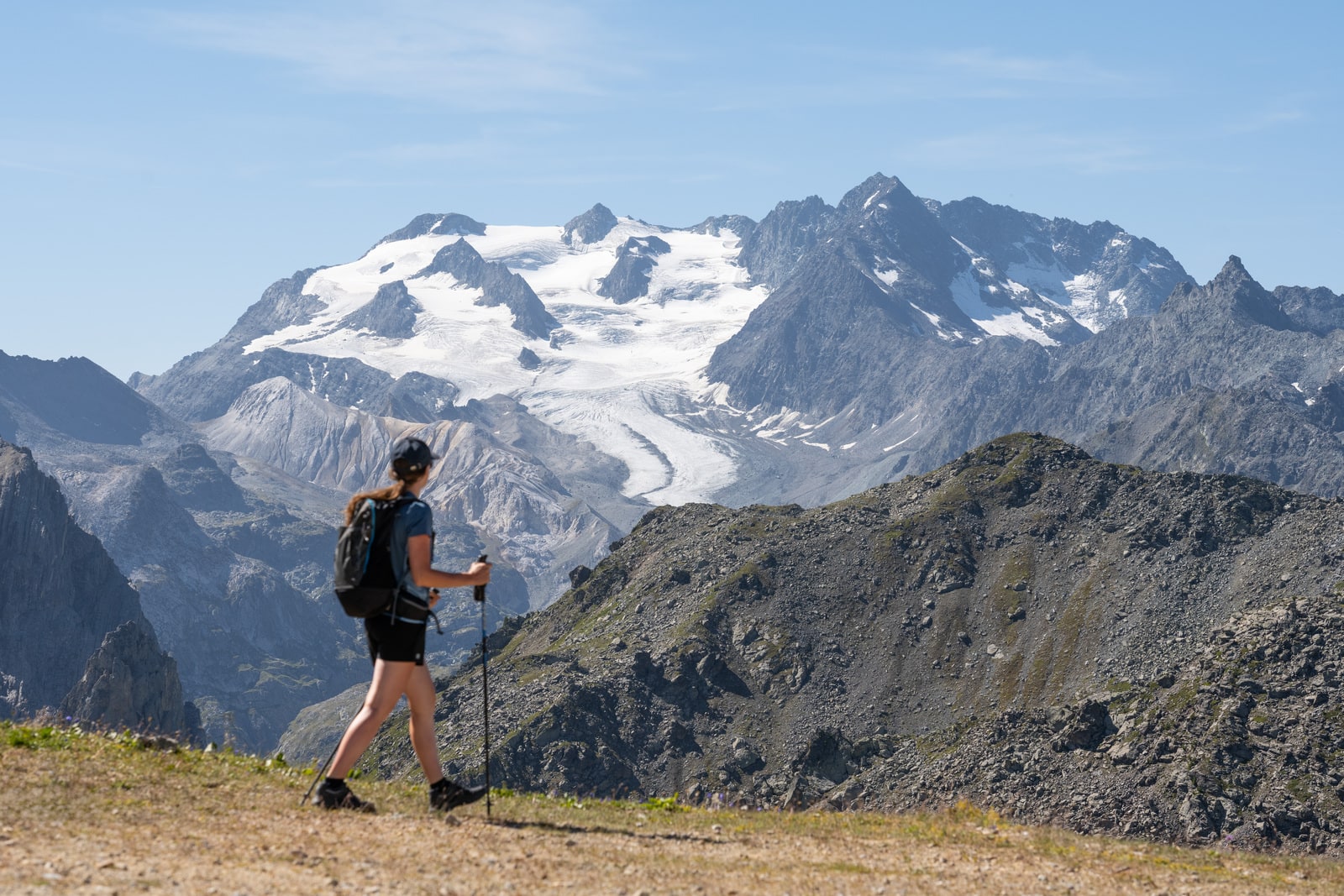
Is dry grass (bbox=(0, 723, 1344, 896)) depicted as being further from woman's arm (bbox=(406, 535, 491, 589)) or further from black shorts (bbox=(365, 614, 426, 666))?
woman's arm (bbox=(406, 535, 491, 589))

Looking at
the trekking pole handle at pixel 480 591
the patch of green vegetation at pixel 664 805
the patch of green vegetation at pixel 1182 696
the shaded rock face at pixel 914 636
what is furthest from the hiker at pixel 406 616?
the patch of green vegetation at pixel 1182 696

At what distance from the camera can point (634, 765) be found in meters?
117

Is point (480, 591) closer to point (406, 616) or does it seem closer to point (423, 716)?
point (406, 616)

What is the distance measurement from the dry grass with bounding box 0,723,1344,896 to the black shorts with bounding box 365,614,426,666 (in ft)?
7.05

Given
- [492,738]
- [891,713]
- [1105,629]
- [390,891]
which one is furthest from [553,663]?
[390,891]

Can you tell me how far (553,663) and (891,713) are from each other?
1377 inches

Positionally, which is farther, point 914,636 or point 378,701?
point 914,636

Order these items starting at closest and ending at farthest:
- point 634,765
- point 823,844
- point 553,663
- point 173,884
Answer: point 173,884 → point 823,844 → point 634,765 → point 553,663

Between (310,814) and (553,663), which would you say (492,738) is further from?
(310,814)

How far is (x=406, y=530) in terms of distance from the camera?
680 inches

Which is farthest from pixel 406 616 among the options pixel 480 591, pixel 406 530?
pixel 480 591

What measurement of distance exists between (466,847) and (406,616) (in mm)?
2993

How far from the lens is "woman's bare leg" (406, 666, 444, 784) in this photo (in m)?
17.8

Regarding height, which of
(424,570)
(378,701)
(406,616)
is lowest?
(378,701)
